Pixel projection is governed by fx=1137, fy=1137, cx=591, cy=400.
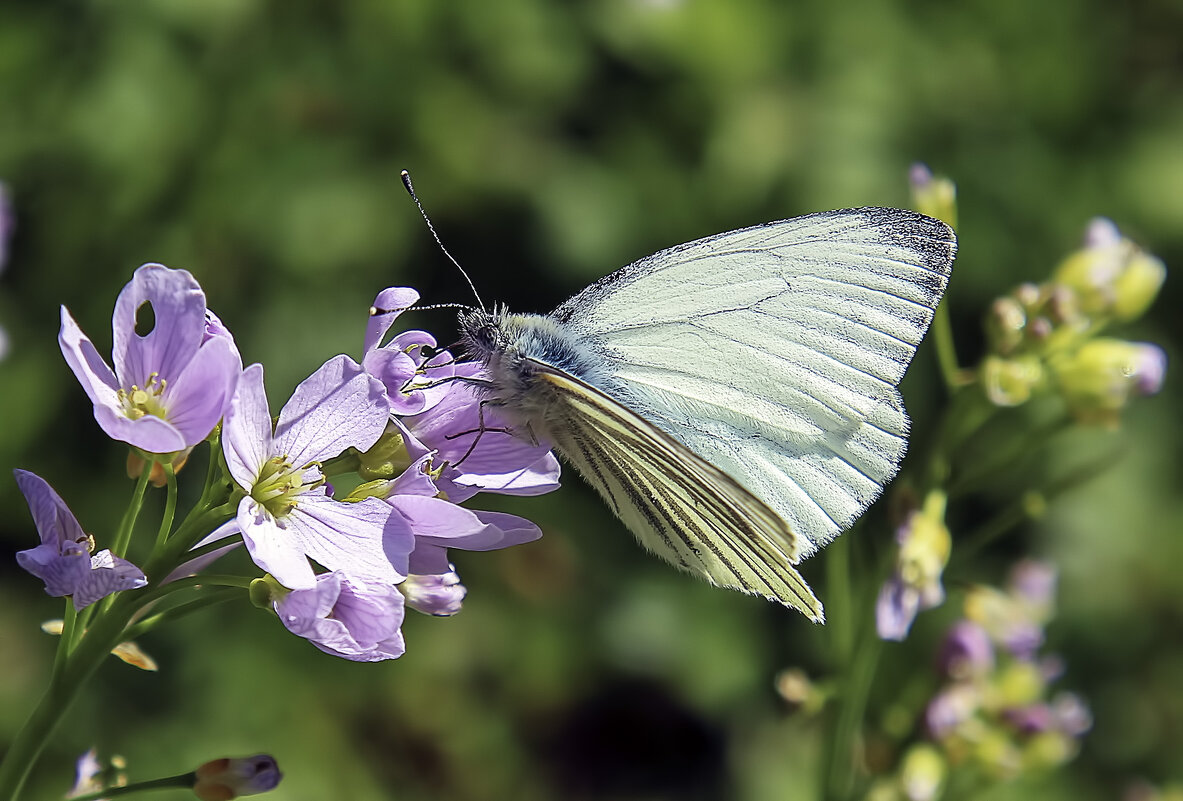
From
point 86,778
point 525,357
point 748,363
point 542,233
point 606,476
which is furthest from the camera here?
point 542,233

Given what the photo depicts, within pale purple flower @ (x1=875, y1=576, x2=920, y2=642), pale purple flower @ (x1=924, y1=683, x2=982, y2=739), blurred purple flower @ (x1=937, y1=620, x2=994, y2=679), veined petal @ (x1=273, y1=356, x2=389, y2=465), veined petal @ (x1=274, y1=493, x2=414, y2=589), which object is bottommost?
pale purple flower @ (x1=924, y1=683, x2=982, y2=739)

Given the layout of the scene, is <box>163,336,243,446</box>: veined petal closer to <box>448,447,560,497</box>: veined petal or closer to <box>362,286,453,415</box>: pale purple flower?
<box>362,286,453,415</box>: pale purple flower

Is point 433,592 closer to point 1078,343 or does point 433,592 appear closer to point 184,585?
A: point 184,585

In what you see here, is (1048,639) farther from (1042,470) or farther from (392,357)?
(392,357)

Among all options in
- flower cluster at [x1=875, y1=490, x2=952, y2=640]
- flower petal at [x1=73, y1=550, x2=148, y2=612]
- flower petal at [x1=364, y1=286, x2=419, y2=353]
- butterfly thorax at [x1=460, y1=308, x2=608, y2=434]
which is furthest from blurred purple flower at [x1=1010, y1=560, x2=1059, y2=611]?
flower petal at [x1=73, y1=550, x2=148, y2=612]

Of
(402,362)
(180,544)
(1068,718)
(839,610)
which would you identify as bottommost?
(1068,718)

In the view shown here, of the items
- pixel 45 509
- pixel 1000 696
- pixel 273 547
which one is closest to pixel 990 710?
pixel 1000 696

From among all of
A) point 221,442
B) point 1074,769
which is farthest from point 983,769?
point 221,442
